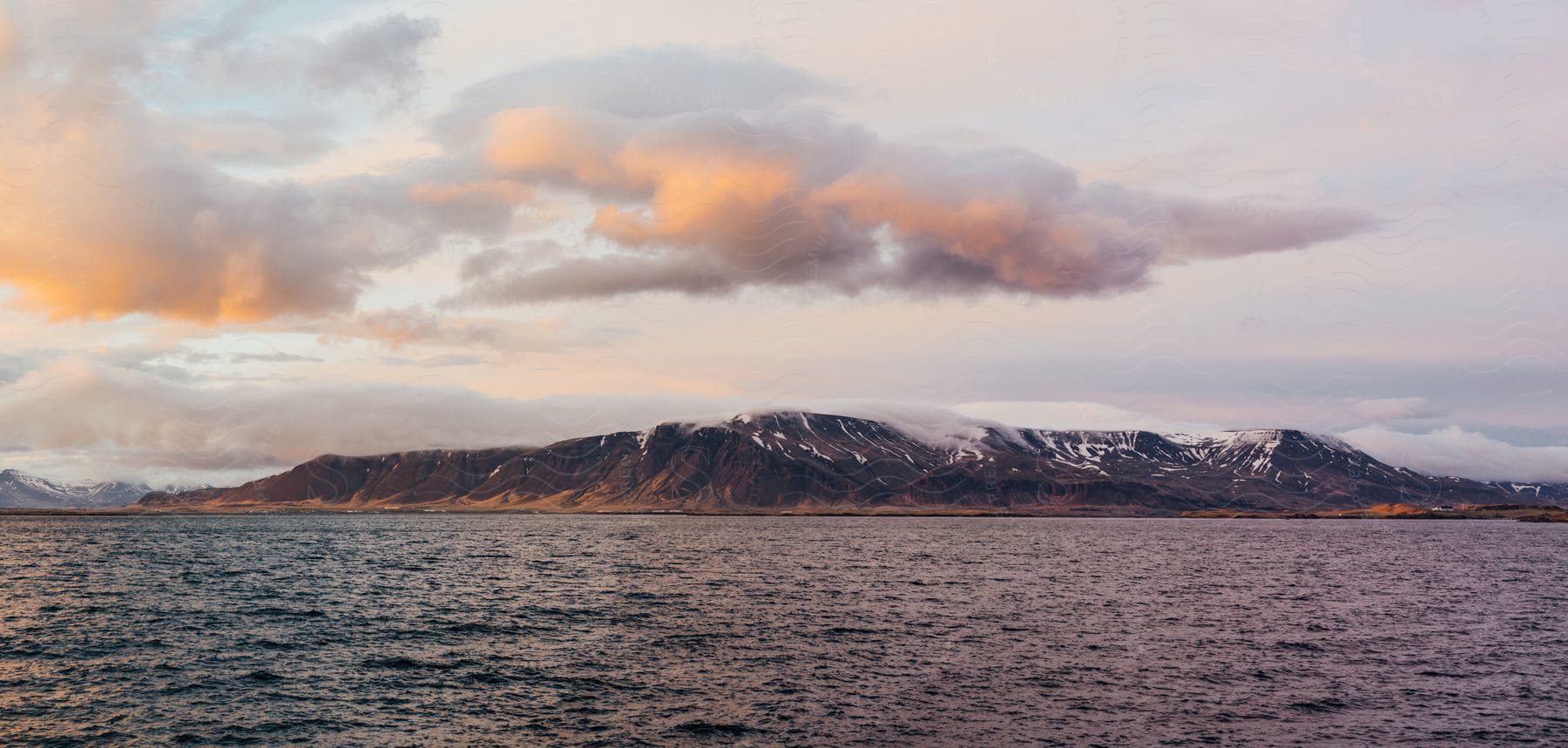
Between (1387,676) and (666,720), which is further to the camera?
(1387,676)

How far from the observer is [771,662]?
6950 centimetres

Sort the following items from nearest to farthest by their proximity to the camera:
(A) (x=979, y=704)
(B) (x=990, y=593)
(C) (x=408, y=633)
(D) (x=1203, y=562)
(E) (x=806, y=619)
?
(A) (x=979, y=704), (C) (x=408, y=633), (E) (x=806, y=619), (B) (x=990, y=593), (D) (x=1203, y=562)

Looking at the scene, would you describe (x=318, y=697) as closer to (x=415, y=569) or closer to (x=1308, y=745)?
(x=1308, y=745)

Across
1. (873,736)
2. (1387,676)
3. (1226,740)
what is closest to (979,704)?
(873,736)

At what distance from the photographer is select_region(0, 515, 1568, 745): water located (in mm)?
52531

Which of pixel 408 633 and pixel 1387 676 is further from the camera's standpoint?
pixel 408 633

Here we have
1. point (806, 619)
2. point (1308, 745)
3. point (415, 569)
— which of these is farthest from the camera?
point (415, 569)

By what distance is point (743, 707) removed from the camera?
184 feet

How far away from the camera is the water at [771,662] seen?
172ft

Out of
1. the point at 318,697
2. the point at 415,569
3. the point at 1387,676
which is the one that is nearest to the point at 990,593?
the point at 1387,676

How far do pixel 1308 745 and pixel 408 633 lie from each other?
67414mm

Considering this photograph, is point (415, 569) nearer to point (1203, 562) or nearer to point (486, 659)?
point (486, 659)

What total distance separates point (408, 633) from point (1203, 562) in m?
157

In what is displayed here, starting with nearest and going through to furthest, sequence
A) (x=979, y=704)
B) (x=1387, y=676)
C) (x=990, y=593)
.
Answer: (x=979, y=704) → (x=1387, y=676) → (x=990, y=593)
